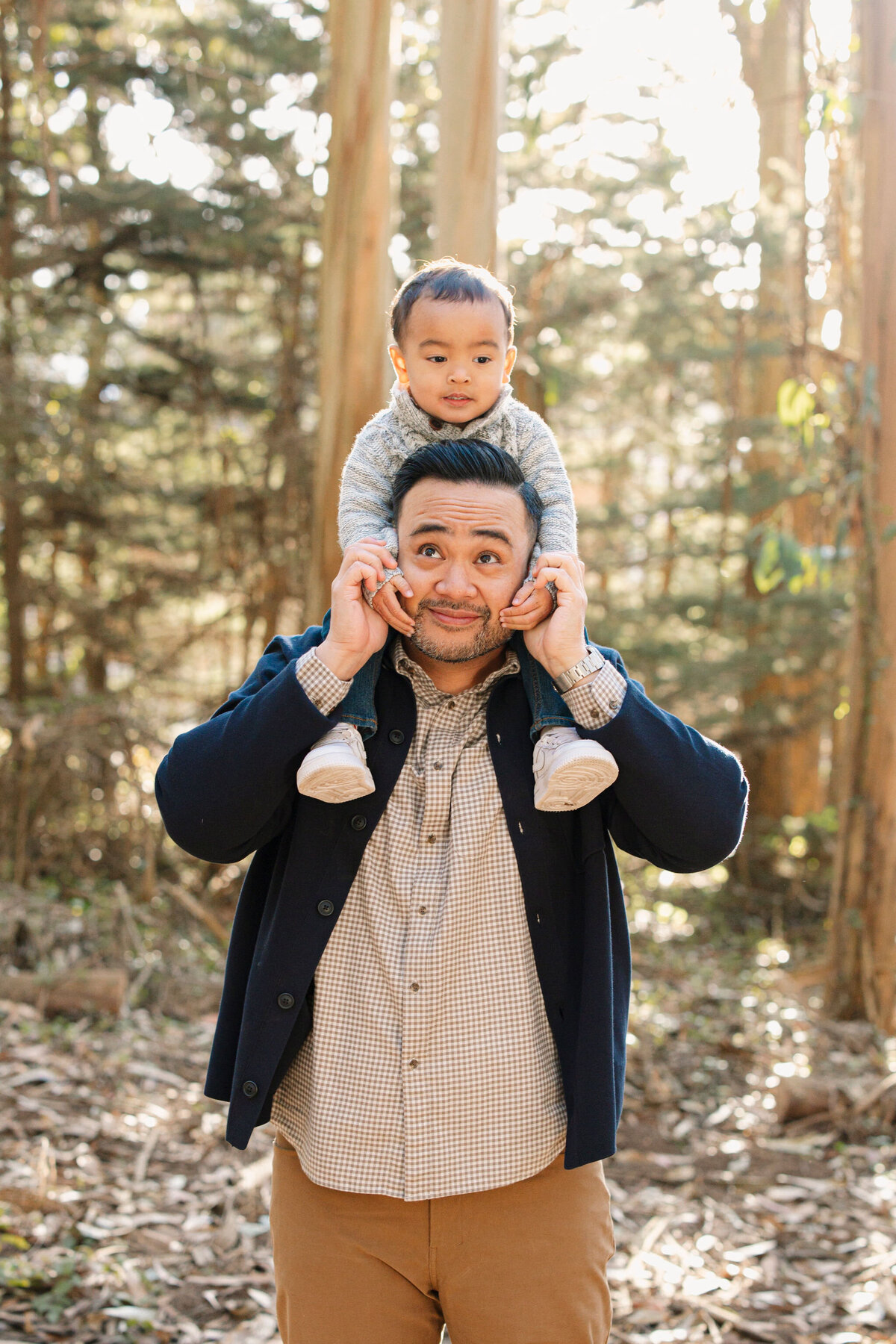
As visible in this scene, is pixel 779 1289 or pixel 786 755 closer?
pixel 779 1289

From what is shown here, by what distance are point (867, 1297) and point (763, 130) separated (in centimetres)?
989

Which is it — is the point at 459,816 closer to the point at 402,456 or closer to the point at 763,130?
the point at 402,456

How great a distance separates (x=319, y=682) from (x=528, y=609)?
0.38 meters

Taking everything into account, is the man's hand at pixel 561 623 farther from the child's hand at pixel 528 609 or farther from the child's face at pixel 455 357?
the child's face at pixel 455 357

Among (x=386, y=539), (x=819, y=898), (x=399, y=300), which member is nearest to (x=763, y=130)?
(x=819, y=898)

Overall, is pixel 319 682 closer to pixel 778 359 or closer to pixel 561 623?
pixel 561 623

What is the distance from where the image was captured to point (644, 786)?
5.89ft

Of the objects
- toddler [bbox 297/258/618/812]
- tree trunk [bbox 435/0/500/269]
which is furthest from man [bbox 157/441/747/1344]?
tree trunk [bbox 435/0/500/269]

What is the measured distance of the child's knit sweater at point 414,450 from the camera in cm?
231

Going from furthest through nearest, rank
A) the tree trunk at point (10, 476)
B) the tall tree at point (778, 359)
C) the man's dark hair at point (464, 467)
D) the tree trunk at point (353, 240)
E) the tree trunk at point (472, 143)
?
the tall tree at point (778, 359), the tree trunk at point (10, 476), the tree trunk at point (353, 240), the tree trunk at point (472, 143), the man's dark hair at point (464, 467)

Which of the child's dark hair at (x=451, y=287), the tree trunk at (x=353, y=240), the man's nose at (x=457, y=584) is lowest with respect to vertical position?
the man's nose at (x=457, y=584)

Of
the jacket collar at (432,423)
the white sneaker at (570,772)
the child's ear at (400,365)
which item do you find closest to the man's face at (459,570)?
the white sneaker at (570,772)

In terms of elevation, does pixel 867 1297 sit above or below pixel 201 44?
below

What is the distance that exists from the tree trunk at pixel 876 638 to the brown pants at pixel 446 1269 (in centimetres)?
439
